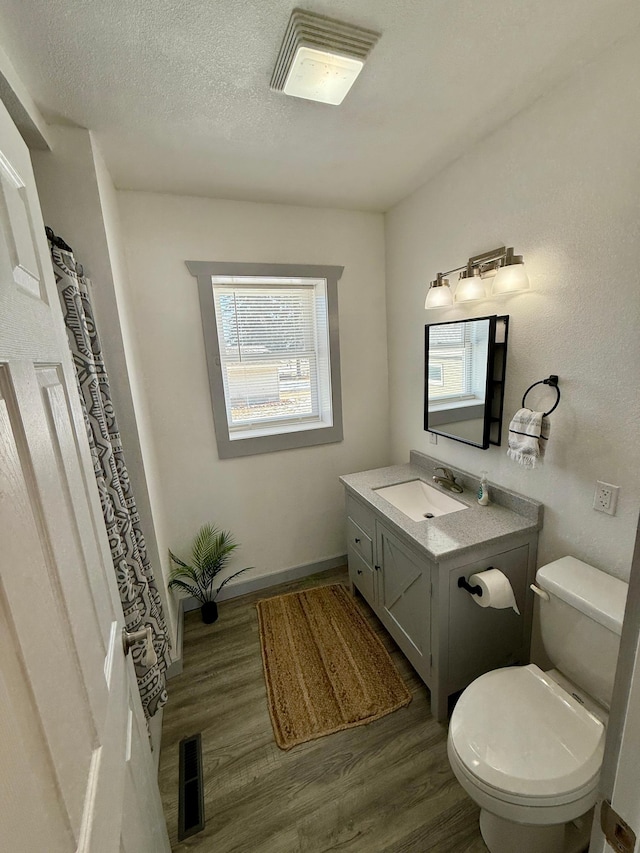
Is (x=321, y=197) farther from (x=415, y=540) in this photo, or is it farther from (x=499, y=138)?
(x=415, y=540)

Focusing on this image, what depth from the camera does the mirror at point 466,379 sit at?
1.64 metres

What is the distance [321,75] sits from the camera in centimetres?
111

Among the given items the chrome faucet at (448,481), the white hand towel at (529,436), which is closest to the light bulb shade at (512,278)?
the white hand towel at (529,436)

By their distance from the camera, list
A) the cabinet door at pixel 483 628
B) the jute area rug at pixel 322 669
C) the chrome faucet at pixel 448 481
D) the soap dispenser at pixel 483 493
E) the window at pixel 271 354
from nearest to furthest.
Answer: the cabinet door at pixel 483 628 < the jute area rug at pixel 322 669 < the soap dispenser at pixel 483 493 < the chrome faucet at pixel 448 481 < the window at pixel 271 354

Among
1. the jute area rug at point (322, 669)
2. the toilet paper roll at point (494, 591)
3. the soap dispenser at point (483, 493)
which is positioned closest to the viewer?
the toilet paper roll at point (494, 591)

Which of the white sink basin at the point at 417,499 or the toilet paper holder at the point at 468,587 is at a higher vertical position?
the white sink basin at the point at 417,499

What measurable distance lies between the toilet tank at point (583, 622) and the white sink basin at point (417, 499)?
2.09ft

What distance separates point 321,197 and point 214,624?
2.68 m

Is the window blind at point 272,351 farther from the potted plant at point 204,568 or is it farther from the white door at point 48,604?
the white door at point 48,604

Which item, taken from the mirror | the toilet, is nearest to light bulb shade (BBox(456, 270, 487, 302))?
the mirror

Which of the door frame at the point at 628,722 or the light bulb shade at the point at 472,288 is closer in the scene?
the door frame at the point at 628,722

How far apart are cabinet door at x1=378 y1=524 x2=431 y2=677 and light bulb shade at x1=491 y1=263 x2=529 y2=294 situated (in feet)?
3.90

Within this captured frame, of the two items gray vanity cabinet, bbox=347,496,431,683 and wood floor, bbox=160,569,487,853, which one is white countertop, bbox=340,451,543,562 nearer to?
gray vanity cabinet, bbox=347,496,431,683

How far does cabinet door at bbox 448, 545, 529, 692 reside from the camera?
144 centimetres
